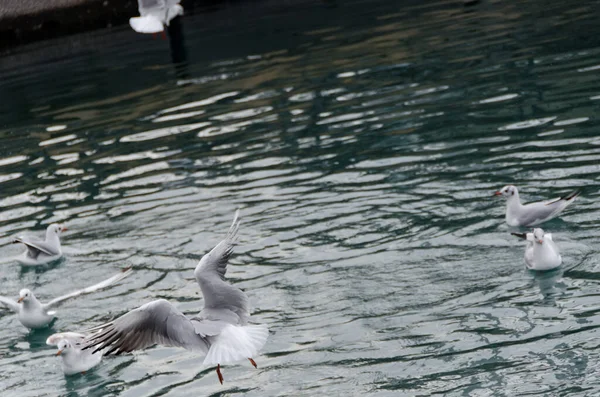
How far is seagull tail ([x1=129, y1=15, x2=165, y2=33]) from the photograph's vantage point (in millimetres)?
17047

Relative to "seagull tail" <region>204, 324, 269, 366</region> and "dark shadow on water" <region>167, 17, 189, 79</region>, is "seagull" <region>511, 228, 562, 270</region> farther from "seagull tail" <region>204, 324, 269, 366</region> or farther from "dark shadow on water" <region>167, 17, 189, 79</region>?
"dark shadow on water" <region>167, 17, 189, 79</region>

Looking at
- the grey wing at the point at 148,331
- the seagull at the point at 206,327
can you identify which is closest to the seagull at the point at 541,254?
the seagull at the point at 206,327

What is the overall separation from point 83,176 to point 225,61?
684 centimetres

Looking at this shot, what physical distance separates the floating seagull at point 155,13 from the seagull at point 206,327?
10451 mm

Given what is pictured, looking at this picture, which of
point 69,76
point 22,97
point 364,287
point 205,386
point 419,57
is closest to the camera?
point 205,386

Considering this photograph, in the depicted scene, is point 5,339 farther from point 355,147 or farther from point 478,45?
point 478,45

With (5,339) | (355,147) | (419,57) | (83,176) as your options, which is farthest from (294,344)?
(419,57)

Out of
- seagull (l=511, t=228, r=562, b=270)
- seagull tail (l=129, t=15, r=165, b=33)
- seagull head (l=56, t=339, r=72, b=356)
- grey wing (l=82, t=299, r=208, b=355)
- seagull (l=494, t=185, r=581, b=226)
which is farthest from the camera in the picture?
seagull tail (l=129, t=15, r=165, b=33)

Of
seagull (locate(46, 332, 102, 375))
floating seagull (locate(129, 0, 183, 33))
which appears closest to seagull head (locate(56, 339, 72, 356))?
seagull (locate(46, 332, 102, 375))

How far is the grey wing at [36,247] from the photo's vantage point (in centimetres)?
1015

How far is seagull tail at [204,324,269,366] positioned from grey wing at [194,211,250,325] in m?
0.45

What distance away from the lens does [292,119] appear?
570 inches

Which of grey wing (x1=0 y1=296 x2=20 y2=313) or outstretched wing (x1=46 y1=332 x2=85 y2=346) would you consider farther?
grey wing (x1=0 y1=296 x2=20 y2=313)

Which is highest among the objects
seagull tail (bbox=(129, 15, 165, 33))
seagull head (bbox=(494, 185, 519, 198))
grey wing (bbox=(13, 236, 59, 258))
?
seagull tail (bbox=(129, 15, 165, 33))
